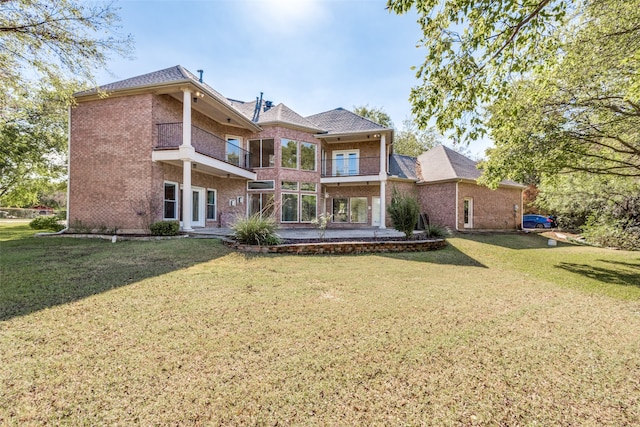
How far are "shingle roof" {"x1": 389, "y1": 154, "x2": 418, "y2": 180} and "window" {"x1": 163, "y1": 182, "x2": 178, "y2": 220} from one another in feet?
44.5

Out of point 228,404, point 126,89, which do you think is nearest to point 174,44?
point 126,89

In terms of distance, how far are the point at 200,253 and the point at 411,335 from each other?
626 centimetres

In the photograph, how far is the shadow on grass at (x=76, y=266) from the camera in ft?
13.6

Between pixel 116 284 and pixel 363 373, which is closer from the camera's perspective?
pixel 363 373

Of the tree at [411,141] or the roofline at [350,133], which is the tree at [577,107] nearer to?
the roofline at [350,133]

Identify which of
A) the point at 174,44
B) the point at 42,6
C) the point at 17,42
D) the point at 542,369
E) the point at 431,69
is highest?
the point at 174,44

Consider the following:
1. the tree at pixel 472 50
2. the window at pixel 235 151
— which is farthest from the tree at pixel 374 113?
the tree at pixel 472 50

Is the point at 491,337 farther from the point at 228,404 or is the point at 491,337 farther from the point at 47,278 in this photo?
the point at 47,278

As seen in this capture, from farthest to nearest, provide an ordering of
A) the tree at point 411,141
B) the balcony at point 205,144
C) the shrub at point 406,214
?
the tree at point 411,141
the balcony at point 205,144
the shrub at point 406,214

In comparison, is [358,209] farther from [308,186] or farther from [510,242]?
[510,242]

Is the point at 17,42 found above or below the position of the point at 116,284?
above

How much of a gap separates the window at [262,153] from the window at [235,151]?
68 centimetres

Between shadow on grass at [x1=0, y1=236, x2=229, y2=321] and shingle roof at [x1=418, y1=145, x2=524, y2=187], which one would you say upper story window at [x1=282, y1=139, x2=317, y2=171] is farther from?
shadow on grass at [x1=0, y1=236, x2=229, y2=321]

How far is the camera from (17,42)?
7492 millimetres
